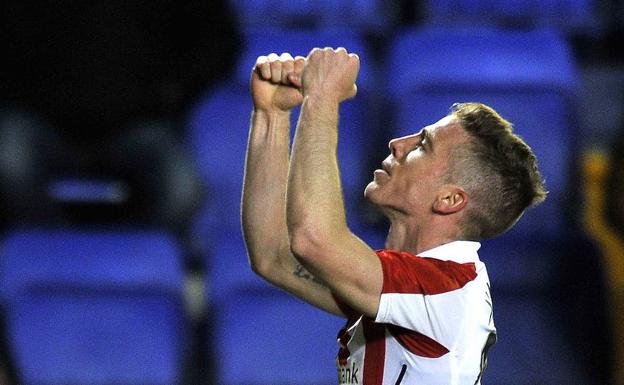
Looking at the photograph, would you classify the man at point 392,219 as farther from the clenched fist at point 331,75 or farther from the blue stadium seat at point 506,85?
the blue stadium seat at point 506,85

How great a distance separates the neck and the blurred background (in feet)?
4.98

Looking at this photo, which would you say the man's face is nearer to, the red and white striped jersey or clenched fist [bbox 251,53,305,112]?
the red and white striped jersey

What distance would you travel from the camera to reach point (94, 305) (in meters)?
3.85

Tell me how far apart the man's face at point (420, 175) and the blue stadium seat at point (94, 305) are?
1659mm

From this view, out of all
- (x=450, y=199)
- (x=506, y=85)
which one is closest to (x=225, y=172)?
(x=506, y=85)

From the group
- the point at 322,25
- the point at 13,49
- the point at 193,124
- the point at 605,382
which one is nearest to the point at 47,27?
the point at 13,49

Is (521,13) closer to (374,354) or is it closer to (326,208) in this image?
(374,354)

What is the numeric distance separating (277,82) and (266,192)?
0.84ft

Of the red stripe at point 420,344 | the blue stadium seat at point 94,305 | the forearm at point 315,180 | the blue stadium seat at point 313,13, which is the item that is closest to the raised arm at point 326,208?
the forearm at point 315,180

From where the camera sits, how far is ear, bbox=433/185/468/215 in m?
2.23

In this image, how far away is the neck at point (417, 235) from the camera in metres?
2.26

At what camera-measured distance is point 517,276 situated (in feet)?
12.8

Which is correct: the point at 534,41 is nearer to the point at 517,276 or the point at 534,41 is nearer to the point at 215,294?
the point at 517,276

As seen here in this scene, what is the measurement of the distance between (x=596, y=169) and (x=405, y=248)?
213 centimetres
